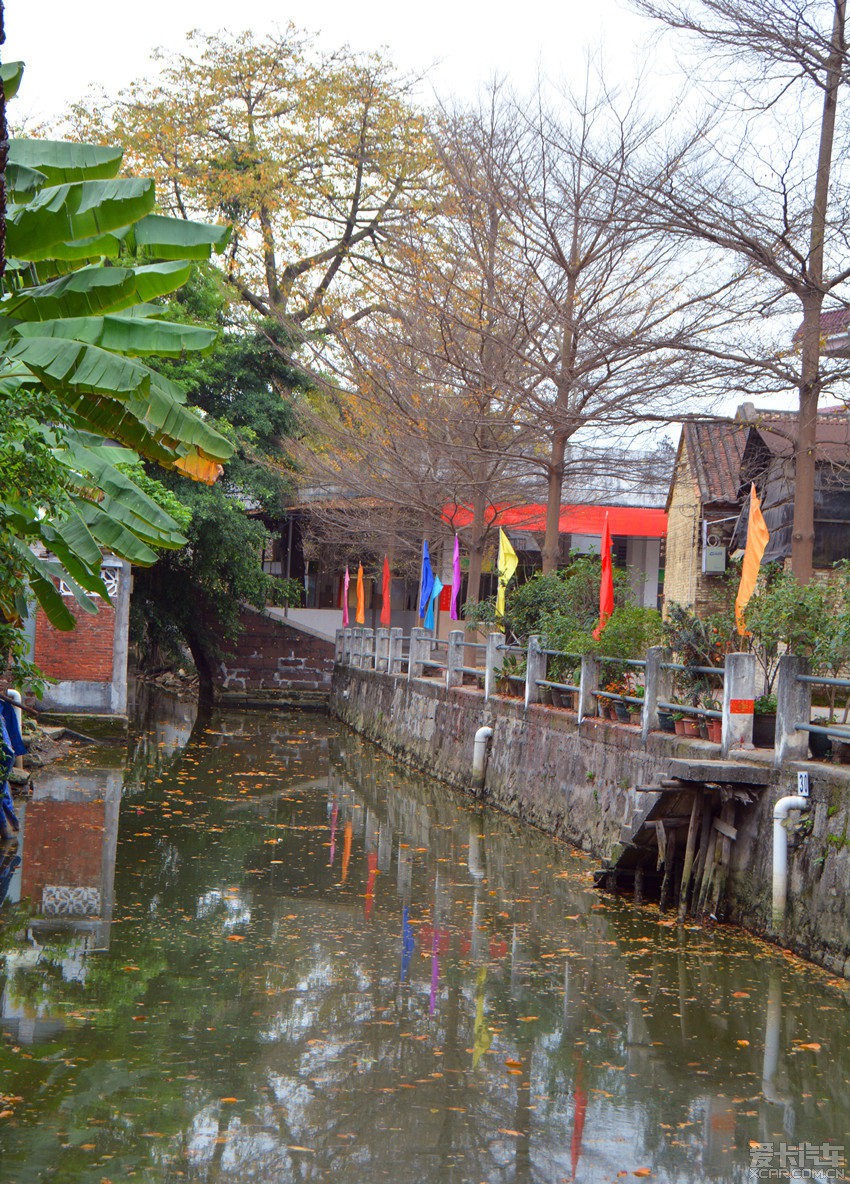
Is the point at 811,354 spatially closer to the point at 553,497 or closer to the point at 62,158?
the point at 553,497

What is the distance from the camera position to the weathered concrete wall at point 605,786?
833cm

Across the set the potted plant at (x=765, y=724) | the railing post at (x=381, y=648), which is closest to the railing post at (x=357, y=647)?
the railing post at (x=381, y=648)

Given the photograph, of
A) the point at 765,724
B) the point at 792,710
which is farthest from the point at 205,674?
the point at 792,710

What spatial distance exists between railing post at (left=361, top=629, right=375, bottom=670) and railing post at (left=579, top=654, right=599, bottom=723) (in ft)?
46.1

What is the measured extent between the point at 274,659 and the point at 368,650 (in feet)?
21.1

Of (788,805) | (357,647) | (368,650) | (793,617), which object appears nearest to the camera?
(788,805)

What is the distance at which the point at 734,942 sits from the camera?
9.04m

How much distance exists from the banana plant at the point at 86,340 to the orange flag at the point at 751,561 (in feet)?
14.9

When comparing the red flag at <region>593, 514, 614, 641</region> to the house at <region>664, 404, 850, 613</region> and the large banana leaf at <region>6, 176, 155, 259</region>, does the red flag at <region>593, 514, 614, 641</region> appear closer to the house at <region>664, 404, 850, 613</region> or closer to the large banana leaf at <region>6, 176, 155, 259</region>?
the house at <region>664, 404, 850, 613</region>

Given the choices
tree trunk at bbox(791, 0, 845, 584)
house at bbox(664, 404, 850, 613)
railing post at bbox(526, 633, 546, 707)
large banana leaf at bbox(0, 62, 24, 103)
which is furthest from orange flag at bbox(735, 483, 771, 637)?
house at bbox(664, 404, 850, 613)

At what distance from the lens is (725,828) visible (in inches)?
378

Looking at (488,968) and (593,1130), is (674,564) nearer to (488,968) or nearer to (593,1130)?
(488,968)

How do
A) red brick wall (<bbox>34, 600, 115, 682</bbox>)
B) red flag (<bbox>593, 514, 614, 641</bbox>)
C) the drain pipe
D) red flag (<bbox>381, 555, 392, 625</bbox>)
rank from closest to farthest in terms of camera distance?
red flag (<bbox>593, 514, 614, 641</bbox>) < the drain pipe < red brick wall (<bbox>34, 600, 115, 682</bbox>) < red flag (<bbox>381, 555, 392, 625</bbox>)

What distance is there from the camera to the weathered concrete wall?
8.33 metres
